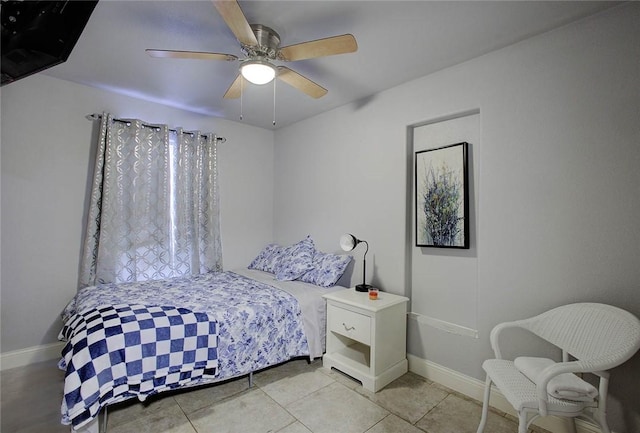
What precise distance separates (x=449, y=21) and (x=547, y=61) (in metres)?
0.70

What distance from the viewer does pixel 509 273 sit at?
6.66 feet

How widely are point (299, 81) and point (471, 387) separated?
2.60 metres

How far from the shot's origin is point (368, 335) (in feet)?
7.48

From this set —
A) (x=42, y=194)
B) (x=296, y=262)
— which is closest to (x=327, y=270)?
(x=296, y=262)

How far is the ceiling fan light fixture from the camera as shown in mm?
1911

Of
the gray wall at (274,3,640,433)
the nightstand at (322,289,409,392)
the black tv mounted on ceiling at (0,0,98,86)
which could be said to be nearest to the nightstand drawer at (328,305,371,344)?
the nightstand at (322,289,409,392)

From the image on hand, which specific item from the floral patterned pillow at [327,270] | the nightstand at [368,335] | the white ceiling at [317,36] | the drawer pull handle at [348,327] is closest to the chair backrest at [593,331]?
the nightstand at [368,335]

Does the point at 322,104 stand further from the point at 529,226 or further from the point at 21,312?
the point at 21,312

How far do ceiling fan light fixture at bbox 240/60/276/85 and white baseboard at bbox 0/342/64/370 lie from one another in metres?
2.93

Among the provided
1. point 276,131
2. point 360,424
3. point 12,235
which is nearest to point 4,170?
point 12,235

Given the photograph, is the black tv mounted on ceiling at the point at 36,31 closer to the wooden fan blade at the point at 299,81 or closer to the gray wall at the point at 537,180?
the wooden fan blade at the point at 299,81

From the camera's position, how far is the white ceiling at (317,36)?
172 cm

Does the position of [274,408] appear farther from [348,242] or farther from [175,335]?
[348,242]

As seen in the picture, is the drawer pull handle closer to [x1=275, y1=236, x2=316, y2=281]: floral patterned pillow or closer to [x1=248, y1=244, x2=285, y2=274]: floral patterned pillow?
[x1=275, y1=236, x2=316, y2=281]: floral patterned pillow
